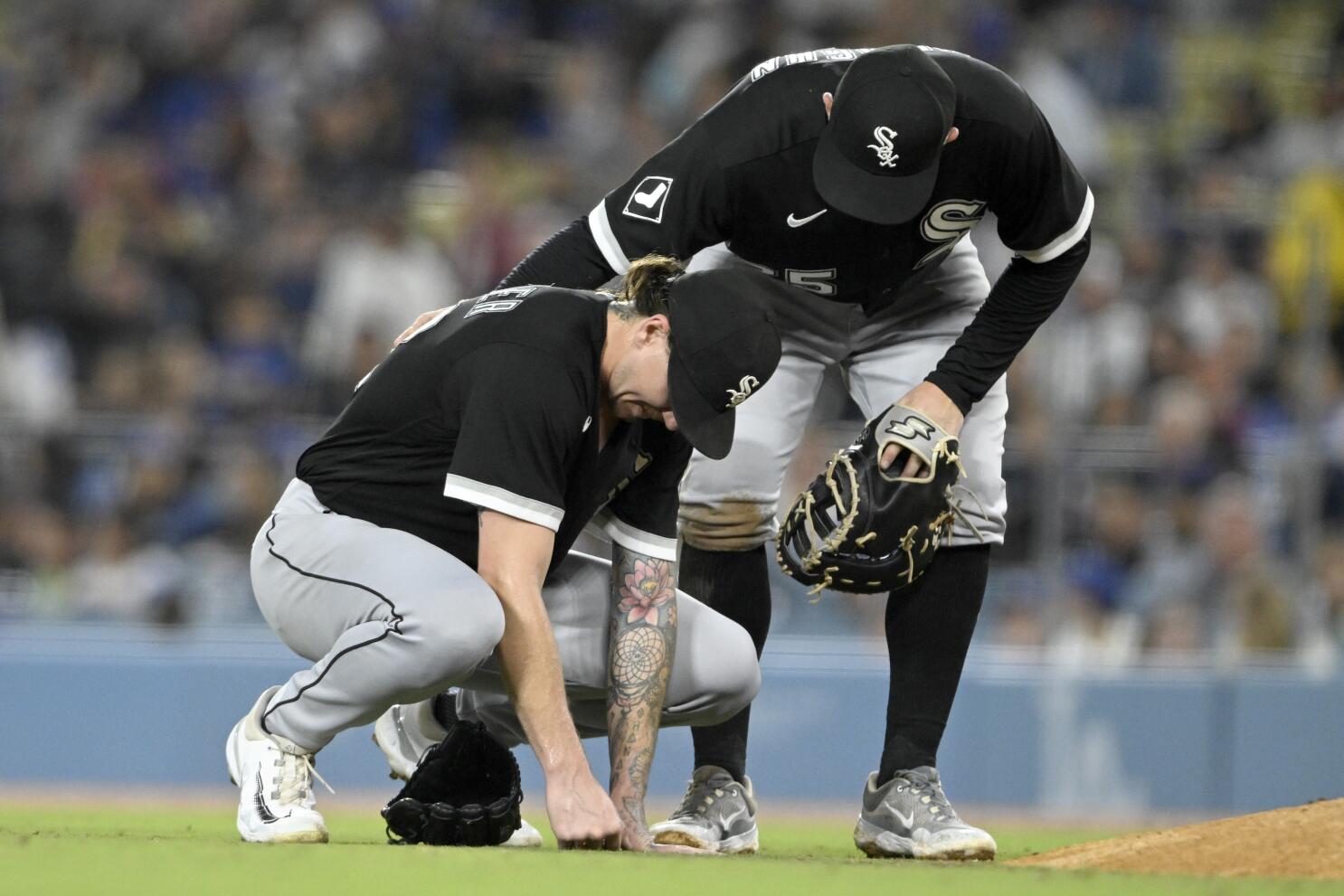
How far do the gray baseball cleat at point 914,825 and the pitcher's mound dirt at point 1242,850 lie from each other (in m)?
0.12

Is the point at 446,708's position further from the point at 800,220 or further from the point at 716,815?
the point at 800,220

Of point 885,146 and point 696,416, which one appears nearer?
point 696,416

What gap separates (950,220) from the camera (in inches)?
155

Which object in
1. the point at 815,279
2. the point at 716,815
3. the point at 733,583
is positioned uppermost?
the point at 815,279

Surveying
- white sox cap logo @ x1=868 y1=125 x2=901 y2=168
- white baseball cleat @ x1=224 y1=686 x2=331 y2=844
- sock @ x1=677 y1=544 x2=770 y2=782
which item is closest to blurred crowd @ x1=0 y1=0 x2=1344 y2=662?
sock @ x1=677 y1=544 x2=770 y2=782

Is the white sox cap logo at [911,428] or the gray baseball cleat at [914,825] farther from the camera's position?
the white sox cap logo at [911,428]

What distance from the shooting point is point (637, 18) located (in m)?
11.1

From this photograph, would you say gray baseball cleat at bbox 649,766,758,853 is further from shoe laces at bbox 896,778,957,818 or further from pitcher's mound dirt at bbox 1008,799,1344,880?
pitcher's mound dirt at bbox 1008,799,1344,880

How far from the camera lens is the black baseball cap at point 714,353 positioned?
3320mm

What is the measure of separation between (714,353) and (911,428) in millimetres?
836

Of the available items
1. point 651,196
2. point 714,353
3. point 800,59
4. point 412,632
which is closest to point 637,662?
point 412,632

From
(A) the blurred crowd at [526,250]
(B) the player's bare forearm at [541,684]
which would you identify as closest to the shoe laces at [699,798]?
(B) the player's bare forearm at [541,684]

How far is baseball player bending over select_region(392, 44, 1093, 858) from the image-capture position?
376cm

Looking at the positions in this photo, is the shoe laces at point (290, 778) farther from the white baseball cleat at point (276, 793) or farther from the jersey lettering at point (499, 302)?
the jersey lettering at point (499, 302)
